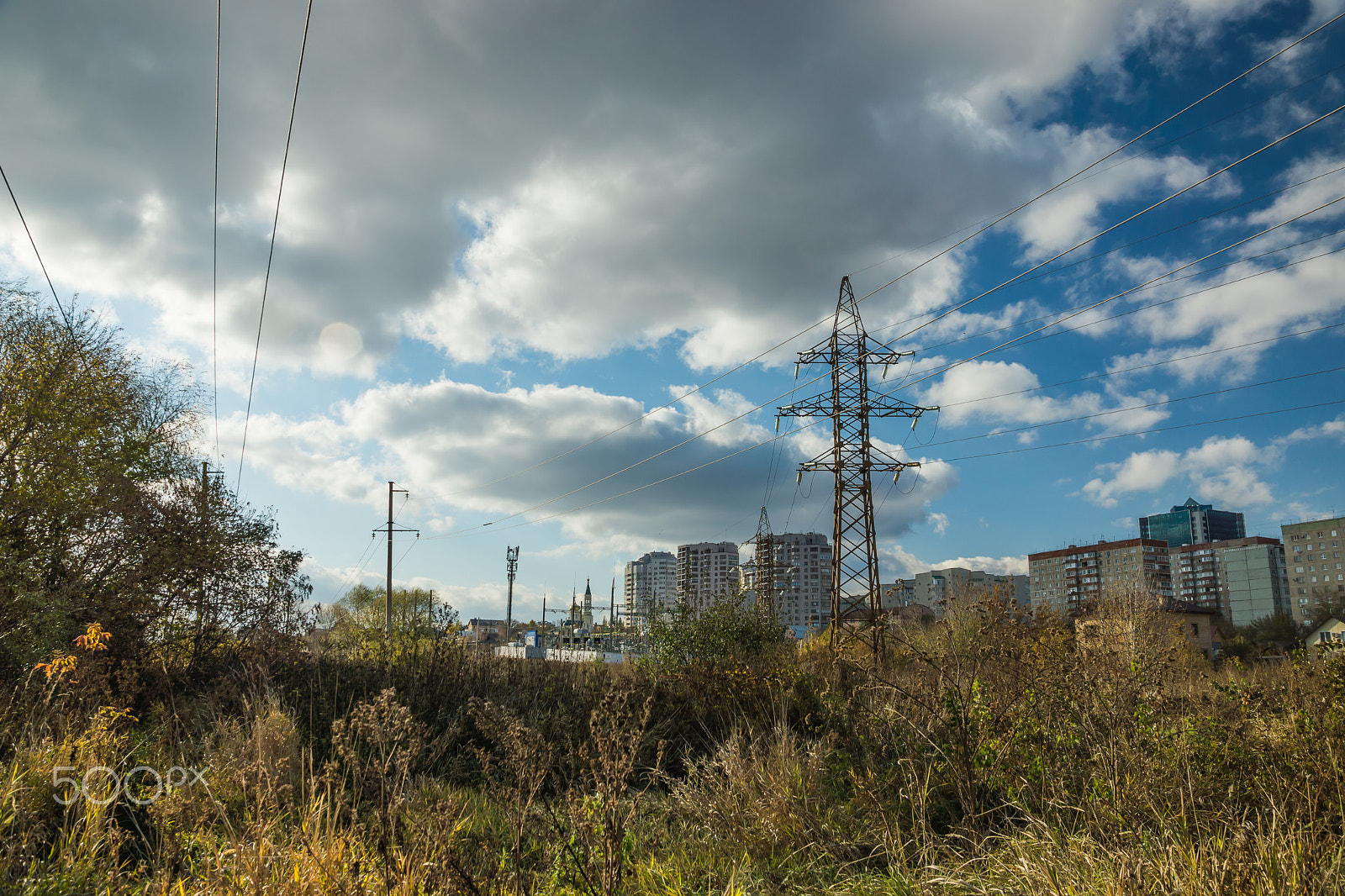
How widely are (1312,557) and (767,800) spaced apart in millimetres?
129498

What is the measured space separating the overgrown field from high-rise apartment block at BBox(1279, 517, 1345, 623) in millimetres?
117326

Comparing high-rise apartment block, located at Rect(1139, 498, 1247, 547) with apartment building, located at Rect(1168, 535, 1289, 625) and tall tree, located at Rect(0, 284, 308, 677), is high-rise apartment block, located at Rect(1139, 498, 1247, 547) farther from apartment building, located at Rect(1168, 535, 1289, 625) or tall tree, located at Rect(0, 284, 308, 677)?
tall tree, located at Rect(0, 284, 308, 677)

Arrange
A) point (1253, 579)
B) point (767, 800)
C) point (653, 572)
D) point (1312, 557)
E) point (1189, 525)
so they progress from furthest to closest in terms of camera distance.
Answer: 1. point (1189, 525)
2. point (653, 572)
3. point (1253, 579)
4. point (1312, 557)
5. point (767, 800)

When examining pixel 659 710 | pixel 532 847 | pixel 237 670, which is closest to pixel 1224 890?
pixel 532 847

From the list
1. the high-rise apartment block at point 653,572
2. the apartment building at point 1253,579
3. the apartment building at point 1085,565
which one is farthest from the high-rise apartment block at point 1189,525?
the high-rise apartment block at point 653,572

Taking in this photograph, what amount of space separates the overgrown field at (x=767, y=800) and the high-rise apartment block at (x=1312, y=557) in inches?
4619

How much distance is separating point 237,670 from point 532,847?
8223mm

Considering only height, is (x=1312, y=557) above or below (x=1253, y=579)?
above

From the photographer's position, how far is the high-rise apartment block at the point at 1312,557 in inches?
3829

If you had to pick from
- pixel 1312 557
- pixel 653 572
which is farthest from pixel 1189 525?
pixel 653 572

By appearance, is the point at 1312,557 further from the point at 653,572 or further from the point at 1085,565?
the point at 653,572

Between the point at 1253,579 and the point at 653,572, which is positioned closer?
the point at 1253,579

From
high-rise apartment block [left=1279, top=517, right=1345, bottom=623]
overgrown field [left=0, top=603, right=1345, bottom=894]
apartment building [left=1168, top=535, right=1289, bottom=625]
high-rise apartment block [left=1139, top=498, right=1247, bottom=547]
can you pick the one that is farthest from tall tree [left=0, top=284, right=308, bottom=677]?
high-rise apartment block [left=1139, top=498, right=1247, bottom=547]

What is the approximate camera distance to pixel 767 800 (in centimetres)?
577
